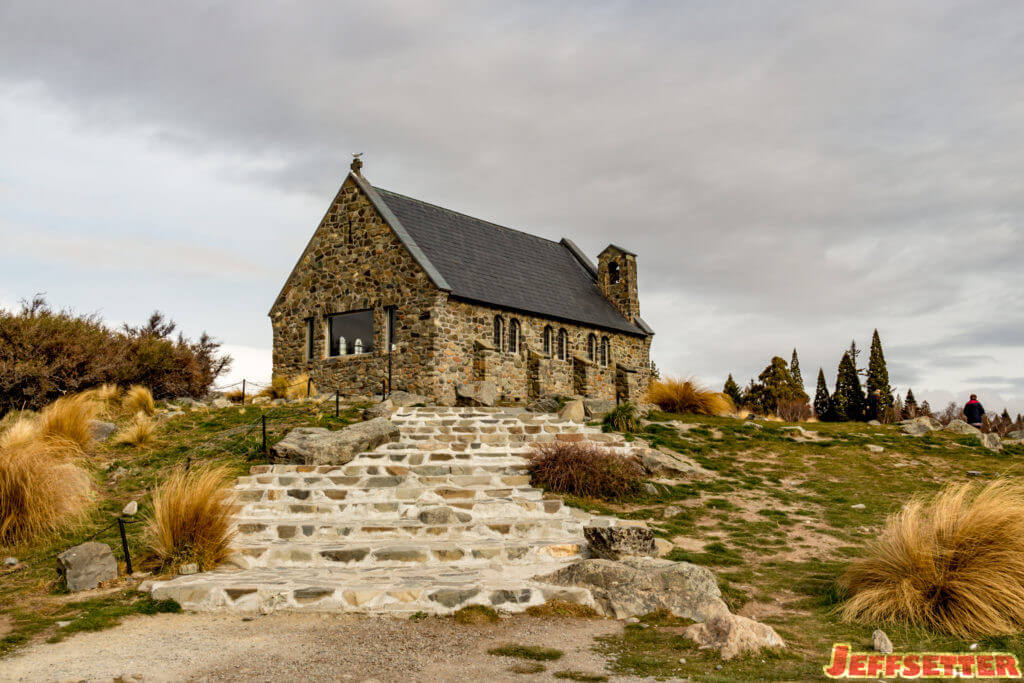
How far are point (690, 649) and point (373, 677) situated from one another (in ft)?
8.94

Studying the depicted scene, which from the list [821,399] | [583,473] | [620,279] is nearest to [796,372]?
[821,399]

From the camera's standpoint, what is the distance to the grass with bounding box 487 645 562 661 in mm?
6039

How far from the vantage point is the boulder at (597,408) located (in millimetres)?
18594

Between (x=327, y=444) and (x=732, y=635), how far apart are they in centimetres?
848

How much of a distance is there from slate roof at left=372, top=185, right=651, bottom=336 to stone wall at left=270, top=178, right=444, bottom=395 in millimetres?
730

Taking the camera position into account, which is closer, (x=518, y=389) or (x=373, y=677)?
(x=373, y=677)

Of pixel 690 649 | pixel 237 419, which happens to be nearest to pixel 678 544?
pixel 690 649

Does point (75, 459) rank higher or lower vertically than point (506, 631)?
higher

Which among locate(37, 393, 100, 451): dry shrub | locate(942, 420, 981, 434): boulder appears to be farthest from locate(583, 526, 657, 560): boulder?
locate(942, 420, 981, 434): boulder

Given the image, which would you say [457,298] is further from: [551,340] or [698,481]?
[698,481]

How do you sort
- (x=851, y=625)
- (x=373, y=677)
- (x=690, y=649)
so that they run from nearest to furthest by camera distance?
1. (x=373, y=677)
2. (x=690, y=649)
3. (x=851, y=625)

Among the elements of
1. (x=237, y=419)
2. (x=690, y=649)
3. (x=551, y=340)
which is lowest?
(x=690, y=649)

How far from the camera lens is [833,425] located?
19.8 metres

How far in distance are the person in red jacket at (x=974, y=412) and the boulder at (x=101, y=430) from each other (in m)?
23.3
